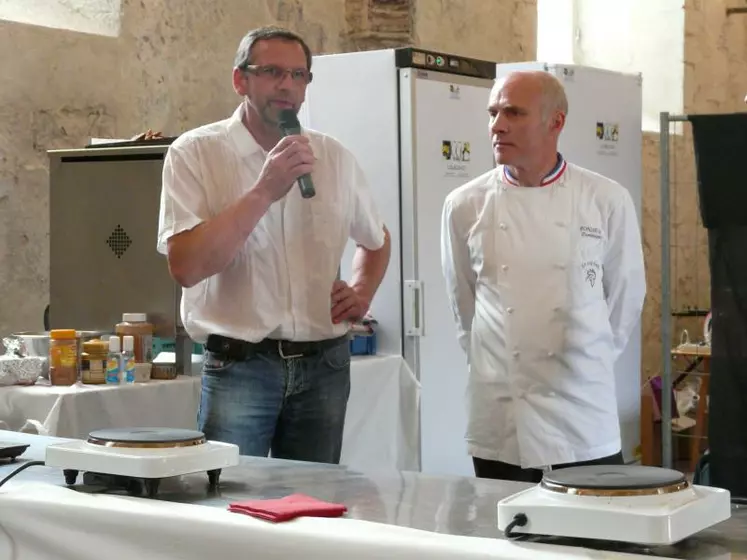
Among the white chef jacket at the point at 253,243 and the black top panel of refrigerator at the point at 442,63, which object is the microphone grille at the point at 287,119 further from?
the black top panel of refrigerator at the point at 442,63

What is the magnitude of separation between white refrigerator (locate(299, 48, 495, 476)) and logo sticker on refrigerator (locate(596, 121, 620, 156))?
136cm

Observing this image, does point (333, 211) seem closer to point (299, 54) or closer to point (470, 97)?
point (299, 54)

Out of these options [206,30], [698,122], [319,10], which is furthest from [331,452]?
[319,10]

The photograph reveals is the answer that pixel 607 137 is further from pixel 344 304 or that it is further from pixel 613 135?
pixel 344 304

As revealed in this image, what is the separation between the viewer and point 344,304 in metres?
2.68

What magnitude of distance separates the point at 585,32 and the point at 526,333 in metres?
5.95

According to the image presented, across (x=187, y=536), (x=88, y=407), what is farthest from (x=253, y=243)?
(x=187, y=536)

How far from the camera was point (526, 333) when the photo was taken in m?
2.90

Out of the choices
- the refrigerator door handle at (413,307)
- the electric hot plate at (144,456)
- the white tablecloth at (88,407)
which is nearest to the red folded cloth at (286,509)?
the electric hot plate at (144,456)

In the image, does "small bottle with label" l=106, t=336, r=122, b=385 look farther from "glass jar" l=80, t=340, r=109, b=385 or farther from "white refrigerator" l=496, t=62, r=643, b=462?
"white refrigerator" l=496, t=62, r=643, b=462

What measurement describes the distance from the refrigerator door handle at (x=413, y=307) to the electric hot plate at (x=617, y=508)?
127 inches

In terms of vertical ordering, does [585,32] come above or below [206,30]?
above

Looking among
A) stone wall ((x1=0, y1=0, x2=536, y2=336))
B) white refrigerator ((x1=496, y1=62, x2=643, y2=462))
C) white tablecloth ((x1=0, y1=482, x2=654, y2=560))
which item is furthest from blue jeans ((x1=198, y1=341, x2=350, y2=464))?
white refrigerator ((x1=496, y1=62, x2=643, y2=462))

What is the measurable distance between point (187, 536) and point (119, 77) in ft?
12.9
